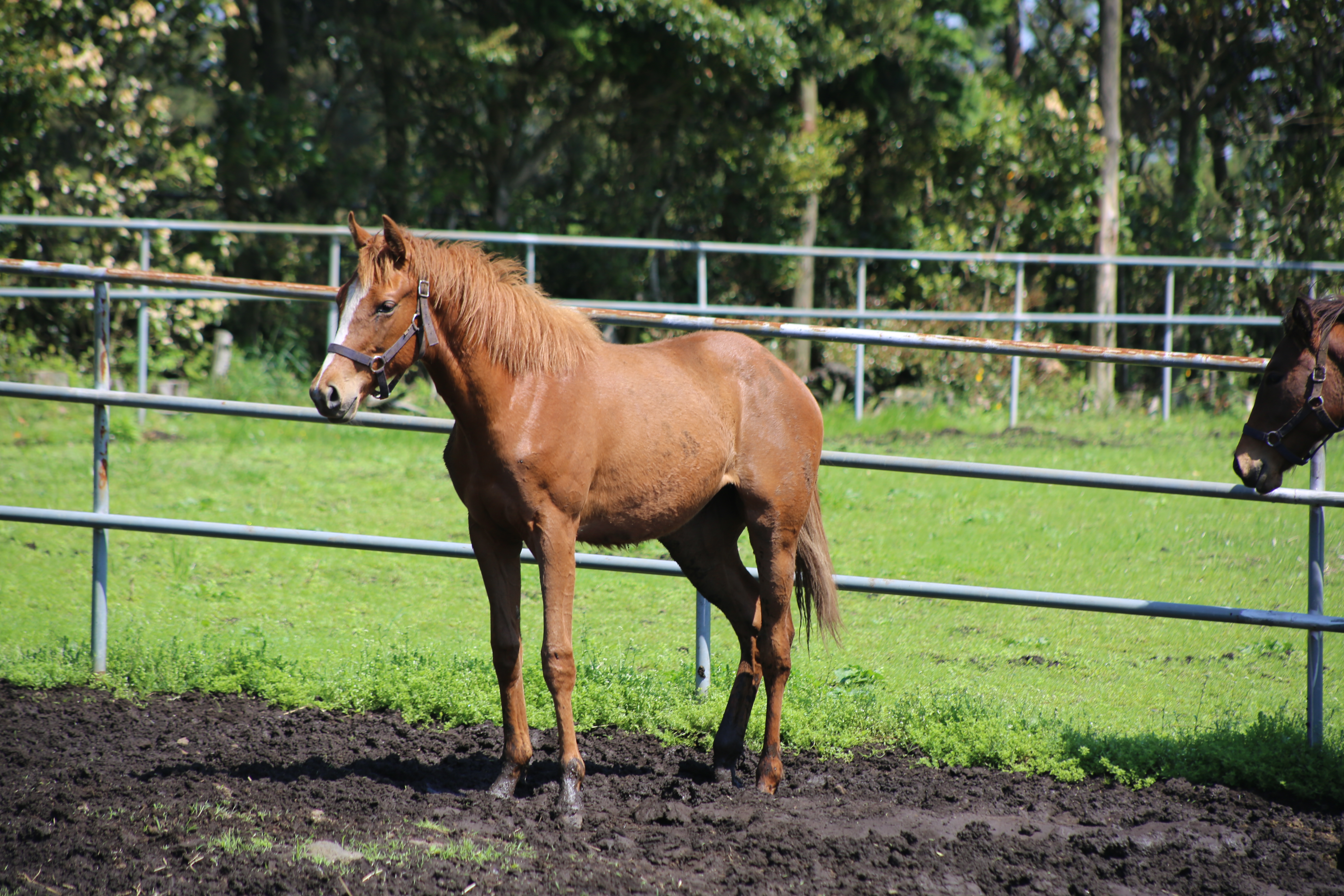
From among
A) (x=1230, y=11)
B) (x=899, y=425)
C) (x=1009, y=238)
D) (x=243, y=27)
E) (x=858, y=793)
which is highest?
(x=1230, y=11)

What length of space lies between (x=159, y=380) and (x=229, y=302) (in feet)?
5.19

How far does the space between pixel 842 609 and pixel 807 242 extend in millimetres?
8589

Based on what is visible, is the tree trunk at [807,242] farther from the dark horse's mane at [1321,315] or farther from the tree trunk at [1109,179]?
the dark horse's mane at [1321,315]

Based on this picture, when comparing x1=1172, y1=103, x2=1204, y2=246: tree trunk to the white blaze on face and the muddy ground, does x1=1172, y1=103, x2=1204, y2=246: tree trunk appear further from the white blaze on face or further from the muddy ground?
the white blaze on face

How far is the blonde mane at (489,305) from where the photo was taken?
3160 millimetres

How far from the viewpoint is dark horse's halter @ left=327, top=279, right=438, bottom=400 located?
119 inches

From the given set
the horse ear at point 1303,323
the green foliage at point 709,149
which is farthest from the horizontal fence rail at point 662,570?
the green foliage at point 709,149

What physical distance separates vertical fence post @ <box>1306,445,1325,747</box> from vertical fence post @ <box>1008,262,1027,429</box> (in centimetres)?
507

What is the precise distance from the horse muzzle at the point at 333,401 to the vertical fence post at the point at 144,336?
5945mm

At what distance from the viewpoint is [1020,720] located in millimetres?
3955

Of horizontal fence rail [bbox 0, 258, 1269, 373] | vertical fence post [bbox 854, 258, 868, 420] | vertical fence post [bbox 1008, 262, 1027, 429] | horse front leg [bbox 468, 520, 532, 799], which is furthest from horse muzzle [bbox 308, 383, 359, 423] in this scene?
vertical fence post [bbox 1008, 262, 1027, 429]

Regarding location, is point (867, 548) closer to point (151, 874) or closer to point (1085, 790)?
point (1085, 790)

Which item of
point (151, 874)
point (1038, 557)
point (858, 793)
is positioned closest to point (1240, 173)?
point (1038, 557)

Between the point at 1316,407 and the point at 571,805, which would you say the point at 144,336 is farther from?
the point at 1316,407
